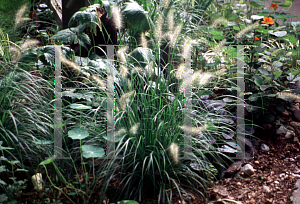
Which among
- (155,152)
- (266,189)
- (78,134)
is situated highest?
(78,134)

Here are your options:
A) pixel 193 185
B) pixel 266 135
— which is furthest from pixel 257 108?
pixel 193 185

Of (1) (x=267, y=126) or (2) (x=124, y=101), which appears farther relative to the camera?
(1) (x=267, y=126)

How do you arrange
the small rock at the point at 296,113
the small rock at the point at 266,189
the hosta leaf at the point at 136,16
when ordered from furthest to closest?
the small rock at the point at 296,113 → the hosta leaf at the point at 136,16 → the small rock at the point at 266,189

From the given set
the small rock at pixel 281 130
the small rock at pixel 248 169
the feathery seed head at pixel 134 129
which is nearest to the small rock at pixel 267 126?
the small rock at pixel 281 130

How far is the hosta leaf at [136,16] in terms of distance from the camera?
2.40m

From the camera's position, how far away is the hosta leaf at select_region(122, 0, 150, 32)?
2.40 metres

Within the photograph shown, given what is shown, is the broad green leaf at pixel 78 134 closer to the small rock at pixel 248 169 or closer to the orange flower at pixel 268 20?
the small rock at pixel 248 169

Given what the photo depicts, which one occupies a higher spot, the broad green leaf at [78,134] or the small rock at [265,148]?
the broad green leaf at [78,134]

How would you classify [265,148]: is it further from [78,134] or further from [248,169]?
[78,134]

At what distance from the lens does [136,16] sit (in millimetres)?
2412

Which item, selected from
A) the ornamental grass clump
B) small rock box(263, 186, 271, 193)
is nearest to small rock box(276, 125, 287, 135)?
small rock box(263, 186, 271, 193)

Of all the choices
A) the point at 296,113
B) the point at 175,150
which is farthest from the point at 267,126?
the point at 175,150

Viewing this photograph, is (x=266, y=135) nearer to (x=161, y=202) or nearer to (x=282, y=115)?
(x=282, y=115)

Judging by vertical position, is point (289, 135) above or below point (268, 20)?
below
